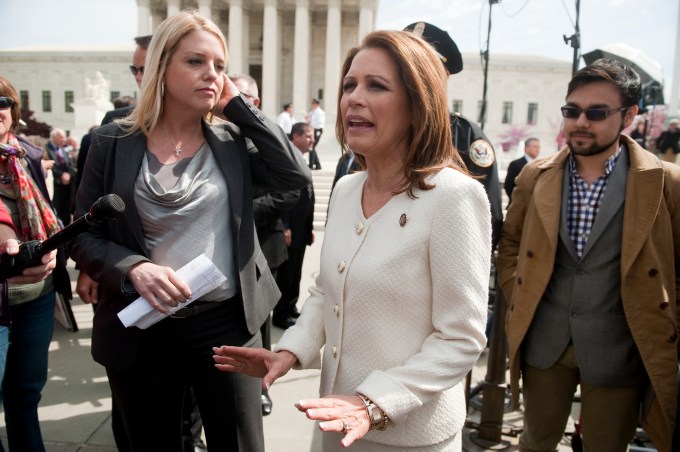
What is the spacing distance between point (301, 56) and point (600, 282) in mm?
40489

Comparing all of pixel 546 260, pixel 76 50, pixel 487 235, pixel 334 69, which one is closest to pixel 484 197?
pixel 487 235

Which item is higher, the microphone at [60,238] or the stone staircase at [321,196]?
the microphone at [60,238]

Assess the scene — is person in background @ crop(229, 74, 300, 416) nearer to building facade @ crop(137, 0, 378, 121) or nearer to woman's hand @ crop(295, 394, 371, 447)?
woman's hand @ crop(295, 394, 371, 447)

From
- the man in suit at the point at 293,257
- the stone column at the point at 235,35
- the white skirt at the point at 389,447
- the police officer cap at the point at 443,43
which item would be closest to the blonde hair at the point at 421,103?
the white skirt at the point at 389,447

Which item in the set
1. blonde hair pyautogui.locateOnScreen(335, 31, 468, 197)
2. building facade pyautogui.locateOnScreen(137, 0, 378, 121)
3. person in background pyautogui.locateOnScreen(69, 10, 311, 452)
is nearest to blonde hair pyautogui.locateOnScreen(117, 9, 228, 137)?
person in background pyautogui.locateOnScreen(69, 10, 311, 452)

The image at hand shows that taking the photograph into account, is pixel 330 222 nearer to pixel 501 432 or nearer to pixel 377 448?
pixel 377 448

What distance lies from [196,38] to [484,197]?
1409mm

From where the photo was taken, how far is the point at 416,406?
1.33 metres

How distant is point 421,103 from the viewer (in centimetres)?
150

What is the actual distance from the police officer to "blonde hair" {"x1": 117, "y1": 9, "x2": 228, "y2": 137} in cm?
136

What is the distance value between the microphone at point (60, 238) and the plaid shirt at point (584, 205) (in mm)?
2053

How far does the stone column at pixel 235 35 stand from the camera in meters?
40.5

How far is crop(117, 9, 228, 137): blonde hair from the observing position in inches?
81.5

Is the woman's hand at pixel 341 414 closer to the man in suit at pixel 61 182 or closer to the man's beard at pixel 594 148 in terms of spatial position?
the man's beard at pixel 594 148
